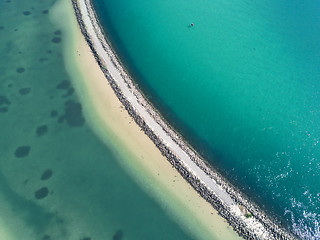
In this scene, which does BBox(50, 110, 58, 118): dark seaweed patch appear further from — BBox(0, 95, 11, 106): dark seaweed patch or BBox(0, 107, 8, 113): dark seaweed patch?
BBox(0, 95, 11, 106): dark seaweed patch

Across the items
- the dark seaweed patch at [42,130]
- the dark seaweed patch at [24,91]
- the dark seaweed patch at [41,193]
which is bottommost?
the dark seaweed patch at [41,193]

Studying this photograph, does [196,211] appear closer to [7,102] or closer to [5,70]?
[7,102]

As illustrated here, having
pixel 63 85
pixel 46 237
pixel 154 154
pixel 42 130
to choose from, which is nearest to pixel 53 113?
pixel 42 130

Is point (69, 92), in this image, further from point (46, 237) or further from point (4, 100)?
point (46, 237)

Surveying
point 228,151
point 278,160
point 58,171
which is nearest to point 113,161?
point 58,171

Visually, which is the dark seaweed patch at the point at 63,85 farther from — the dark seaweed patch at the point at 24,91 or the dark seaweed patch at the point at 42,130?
the dark seaweed patch at the point at 42,130

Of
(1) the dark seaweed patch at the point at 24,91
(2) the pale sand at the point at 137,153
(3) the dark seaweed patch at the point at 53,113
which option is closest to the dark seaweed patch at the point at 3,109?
(1) the dark seaweed patch at the point at 24,91

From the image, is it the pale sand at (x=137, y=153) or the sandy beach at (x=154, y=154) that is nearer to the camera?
the sandy beach at (x=154, y=154)
